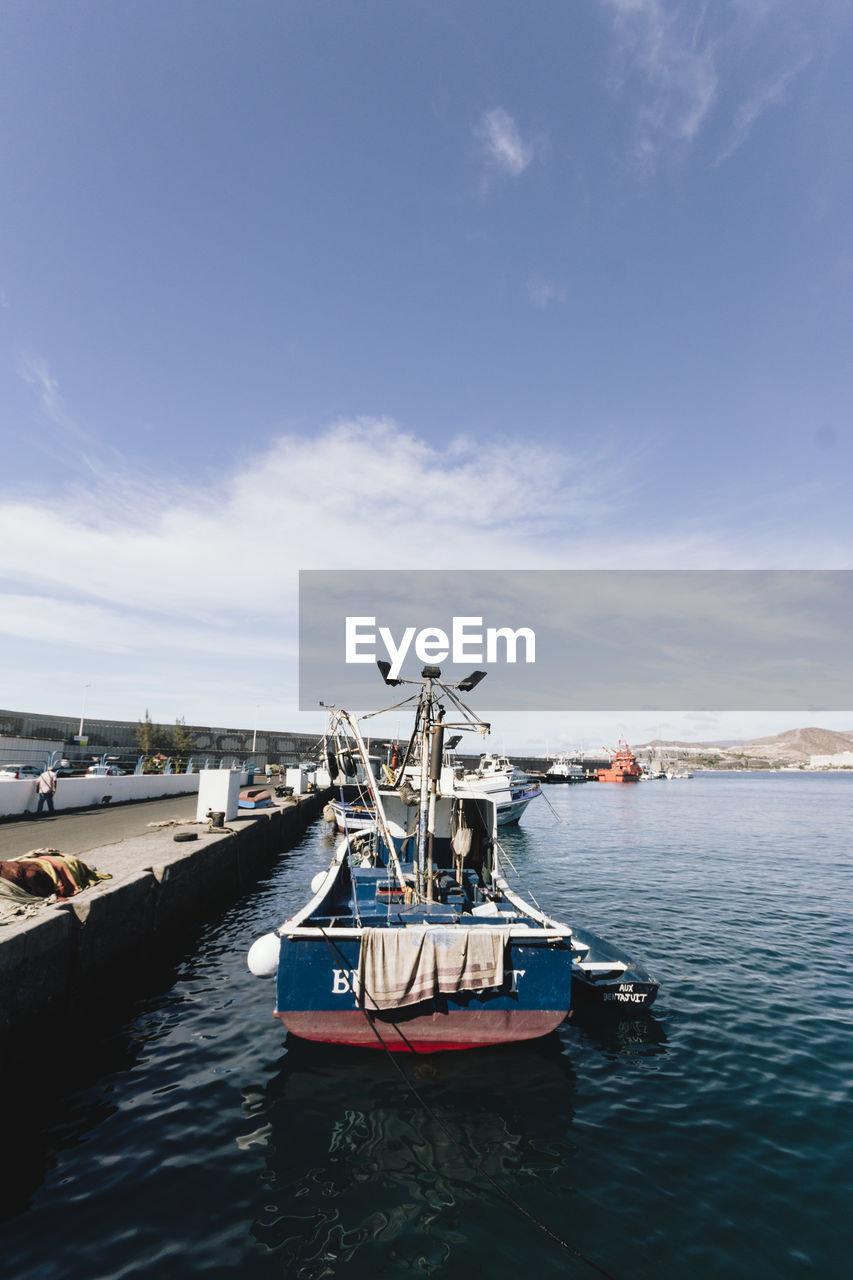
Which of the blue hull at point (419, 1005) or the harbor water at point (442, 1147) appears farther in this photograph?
the blue hull at point (419, 1005)

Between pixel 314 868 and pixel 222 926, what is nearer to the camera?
pixel 222 926

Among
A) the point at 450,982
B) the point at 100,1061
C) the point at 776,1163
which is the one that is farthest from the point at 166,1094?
the point at 776,1163

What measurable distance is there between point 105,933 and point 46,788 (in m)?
15.5

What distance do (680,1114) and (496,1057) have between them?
2.62m

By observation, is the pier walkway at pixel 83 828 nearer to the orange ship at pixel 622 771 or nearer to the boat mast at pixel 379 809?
the boat mast at pixel 379 809

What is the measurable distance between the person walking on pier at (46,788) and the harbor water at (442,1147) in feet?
45.1

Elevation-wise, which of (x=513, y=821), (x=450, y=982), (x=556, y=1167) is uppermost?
(x=450, y=982)

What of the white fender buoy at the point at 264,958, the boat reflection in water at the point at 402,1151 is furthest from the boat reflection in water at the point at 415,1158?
the white fender buoy at the point at 264,958

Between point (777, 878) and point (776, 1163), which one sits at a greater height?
point (776, 1163)

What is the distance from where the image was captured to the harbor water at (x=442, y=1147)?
555 cm

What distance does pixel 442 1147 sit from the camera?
7.10 meters

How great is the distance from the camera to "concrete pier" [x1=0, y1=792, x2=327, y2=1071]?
818 centimetres

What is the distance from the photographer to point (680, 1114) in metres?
8.03

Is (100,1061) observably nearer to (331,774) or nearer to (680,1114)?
(680,1114)
